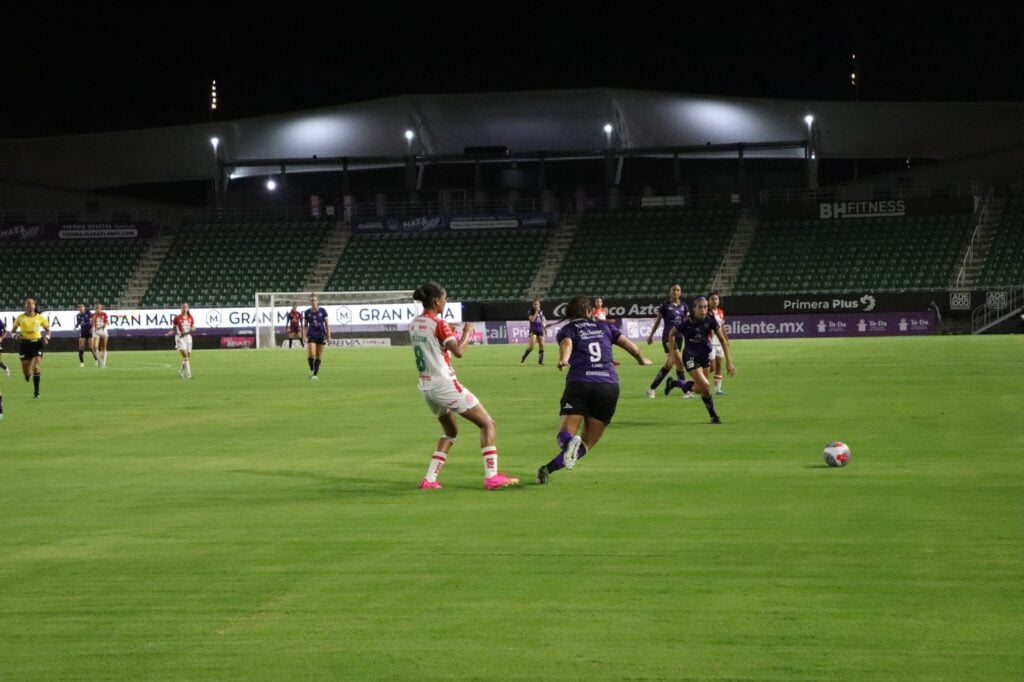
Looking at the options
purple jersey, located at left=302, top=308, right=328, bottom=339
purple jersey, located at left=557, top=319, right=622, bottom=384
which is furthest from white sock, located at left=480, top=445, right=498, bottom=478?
purple jersey, located at left=302, top=308, right=328, bottom=339

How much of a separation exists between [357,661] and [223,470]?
31.0 feet

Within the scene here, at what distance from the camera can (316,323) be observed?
37031mm

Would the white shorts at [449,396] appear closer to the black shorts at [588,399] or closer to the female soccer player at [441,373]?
the female soccer player at [441,373]

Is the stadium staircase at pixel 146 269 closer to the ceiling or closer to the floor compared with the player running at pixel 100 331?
closer to the ceiling

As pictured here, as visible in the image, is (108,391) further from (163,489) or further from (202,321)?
(202,321)

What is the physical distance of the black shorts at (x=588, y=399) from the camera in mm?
14078

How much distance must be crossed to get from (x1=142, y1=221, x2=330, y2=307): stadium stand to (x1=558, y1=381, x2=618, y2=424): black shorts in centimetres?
6391

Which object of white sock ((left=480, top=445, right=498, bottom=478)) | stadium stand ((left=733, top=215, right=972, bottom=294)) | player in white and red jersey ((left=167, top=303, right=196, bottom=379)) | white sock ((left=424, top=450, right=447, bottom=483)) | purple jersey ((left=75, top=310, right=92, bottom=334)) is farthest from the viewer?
stadium stand ((left=733, top=215, right=972, bottom=294))

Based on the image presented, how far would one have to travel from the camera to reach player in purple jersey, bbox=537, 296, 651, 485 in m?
14.1

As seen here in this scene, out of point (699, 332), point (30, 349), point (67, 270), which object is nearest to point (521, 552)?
point (699, 332)

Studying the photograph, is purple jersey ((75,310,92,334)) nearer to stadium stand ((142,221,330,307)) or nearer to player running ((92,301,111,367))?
player running ((92,301,111,367))

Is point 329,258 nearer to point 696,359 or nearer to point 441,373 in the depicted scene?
point 696,359

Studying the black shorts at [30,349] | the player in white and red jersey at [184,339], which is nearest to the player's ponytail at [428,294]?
the black shorts at [30,349]

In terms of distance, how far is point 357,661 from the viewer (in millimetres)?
6879
